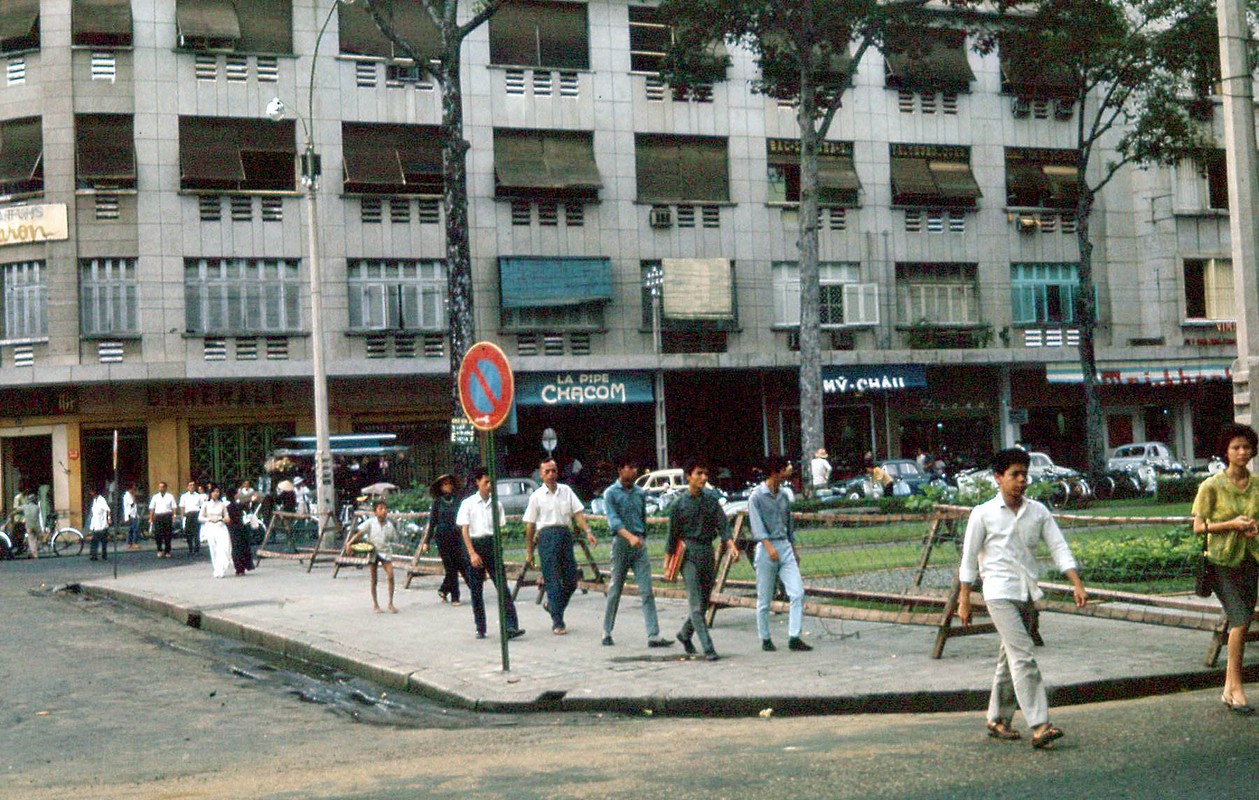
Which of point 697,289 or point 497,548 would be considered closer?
point 497,548

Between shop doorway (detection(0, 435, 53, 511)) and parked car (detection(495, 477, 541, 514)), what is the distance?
1157 centimetres

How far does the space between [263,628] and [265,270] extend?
2233cm

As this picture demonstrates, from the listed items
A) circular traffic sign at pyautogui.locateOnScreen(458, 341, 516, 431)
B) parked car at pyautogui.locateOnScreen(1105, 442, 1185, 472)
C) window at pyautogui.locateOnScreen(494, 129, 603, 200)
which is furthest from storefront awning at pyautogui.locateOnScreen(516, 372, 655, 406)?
circular traffic sign at pyautogui.locateOnScreen(458, 341, 516, 431)

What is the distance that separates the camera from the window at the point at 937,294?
42.2 m

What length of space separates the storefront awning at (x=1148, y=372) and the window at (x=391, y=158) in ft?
62.6

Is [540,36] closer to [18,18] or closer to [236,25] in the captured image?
[236,25]

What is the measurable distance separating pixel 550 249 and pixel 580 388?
3.76 metres

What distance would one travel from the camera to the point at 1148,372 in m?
44.0

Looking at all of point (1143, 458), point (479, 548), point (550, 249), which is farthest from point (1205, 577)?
point (1143, 458)

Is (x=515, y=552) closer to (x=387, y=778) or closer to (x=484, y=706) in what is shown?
(x=484, y=706)

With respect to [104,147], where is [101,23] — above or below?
above

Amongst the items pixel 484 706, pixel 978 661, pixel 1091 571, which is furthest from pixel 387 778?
pixel 1091 571

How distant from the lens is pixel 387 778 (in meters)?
7.69

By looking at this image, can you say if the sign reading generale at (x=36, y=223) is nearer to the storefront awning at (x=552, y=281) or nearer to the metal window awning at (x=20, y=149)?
the metal window awning at (x=20, y=149)
